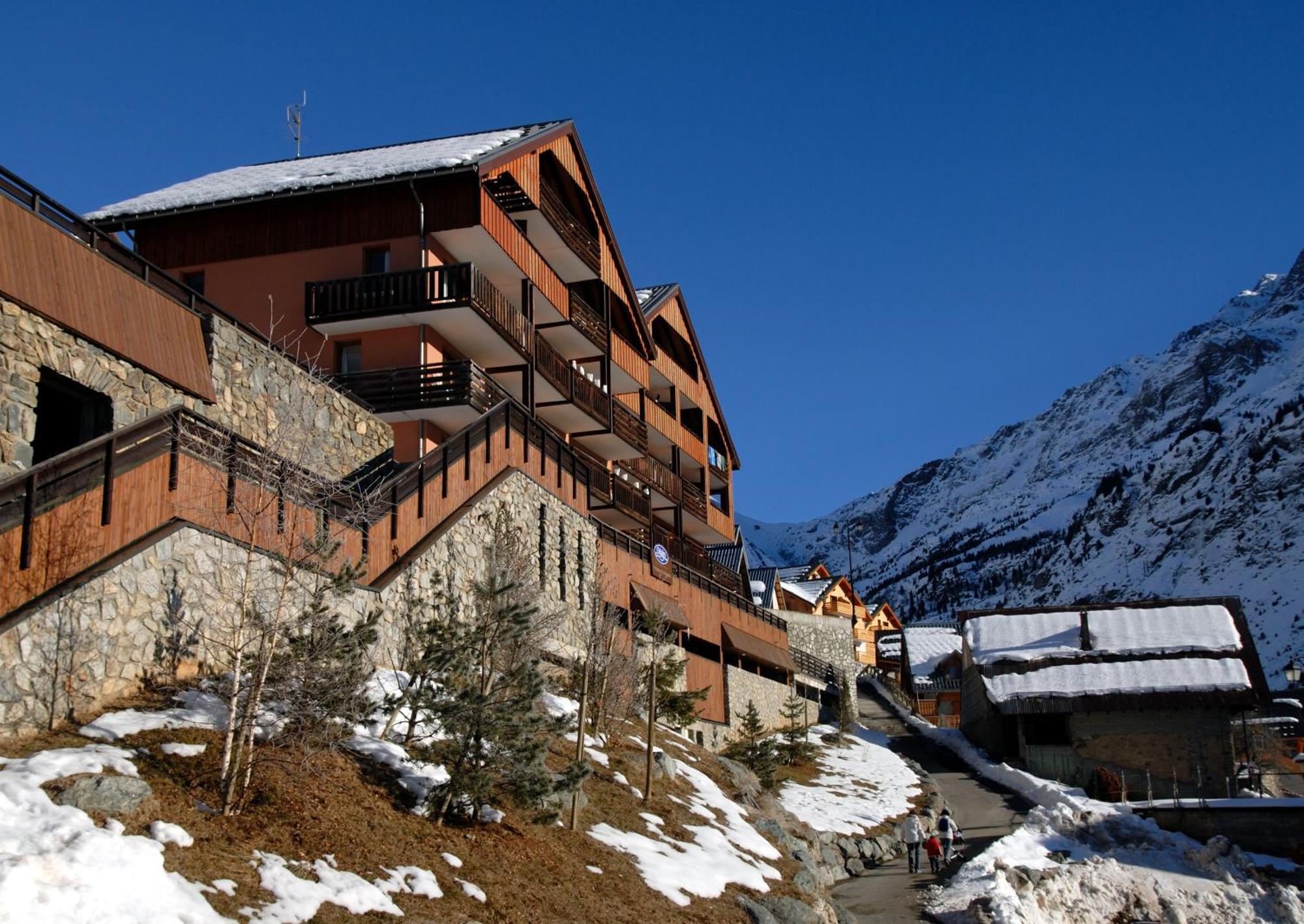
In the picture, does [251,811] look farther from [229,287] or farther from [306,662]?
[229,287]

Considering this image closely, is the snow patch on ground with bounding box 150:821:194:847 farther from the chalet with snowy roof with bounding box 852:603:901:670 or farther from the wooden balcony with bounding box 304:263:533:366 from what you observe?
the chalet with snowy roof with bounding box 852:603:901:670

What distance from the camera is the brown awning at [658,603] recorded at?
3250 centimetres

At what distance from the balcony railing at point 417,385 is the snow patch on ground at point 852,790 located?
1203 centimetres

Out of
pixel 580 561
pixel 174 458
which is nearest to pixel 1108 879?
pixel 580 561

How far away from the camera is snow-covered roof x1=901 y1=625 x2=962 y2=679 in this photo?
7231cm

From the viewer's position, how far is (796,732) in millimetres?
36438

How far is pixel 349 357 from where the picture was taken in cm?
3181

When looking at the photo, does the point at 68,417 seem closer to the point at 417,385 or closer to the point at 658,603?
the point at 417,385

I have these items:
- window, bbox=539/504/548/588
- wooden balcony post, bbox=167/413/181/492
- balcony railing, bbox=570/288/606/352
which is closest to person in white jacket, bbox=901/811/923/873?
window, bbox=539/504/548/588

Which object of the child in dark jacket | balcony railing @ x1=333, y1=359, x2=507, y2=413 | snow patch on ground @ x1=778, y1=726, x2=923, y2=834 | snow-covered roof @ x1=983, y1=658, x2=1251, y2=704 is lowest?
the child in dark jacket

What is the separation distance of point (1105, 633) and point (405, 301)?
97.1 ft

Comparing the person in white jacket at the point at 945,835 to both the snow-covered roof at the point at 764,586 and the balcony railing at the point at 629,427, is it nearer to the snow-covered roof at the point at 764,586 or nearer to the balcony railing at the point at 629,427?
the balcony railing at the point at 629,427

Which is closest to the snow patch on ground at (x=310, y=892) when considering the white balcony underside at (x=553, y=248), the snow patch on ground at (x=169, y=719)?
the snow patch on ground at (x=169, y=719)

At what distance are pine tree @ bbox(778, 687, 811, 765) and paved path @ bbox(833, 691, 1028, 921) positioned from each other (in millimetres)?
3917
